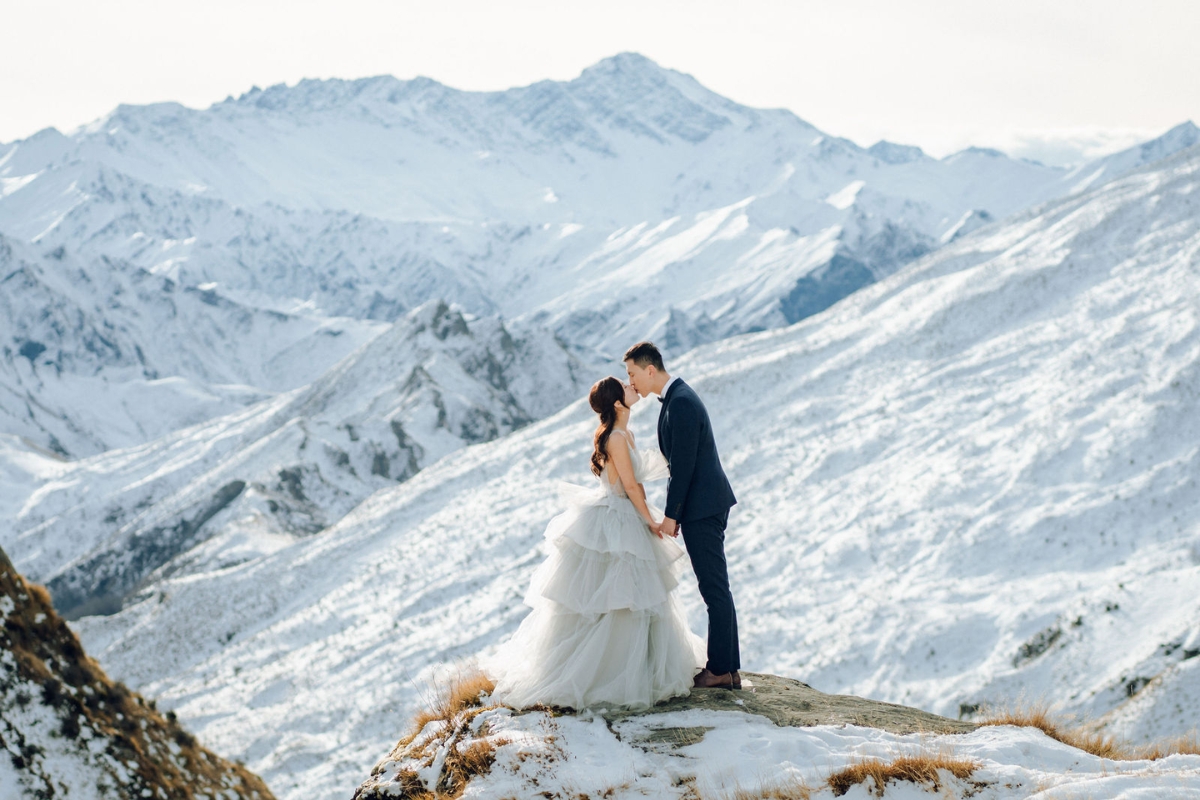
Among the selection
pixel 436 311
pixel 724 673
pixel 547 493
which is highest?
pixel 436 311

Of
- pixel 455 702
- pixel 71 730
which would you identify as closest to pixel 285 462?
pixel 71 730

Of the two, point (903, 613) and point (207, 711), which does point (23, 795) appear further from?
point (207, 711)

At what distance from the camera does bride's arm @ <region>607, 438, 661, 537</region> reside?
26.5 ft

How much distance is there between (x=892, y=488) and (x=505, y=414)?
8525 cm

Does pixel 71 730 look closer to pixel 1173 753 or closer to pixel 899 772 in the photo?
pixel 899 772

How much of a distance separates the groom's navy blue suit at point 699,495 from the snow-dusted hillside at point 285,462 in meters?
60.2

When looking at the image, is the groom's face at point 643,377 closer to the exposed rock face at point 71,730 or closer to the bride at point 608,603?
the bride at point 608,603

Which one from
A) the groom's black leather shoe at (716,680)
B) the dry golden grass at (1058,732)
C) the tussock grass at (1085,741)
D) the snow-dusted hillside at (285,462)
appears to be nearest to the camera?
the tussock grass at (1085,741)

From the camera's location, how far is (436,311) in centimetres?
13700

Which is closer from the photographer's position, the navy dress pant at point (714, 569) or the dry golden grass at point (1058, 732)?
the dry golden grass at point (1058, 732)

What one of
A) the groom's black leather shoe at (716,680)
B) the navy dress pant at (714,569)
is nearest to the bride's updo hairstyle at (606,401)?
the navy dress pant at (714,569)

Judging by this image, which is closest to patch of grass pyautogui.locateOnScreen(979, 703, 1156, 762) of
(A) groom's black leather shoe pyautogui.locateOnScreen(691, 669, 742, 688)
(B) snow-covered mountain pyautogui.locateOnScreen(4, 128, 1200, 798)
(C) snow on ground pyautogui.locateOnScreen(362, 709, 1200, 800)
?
(C) snow on ground pyautogui.locateOnScreen(362, 709, 1200, 800)

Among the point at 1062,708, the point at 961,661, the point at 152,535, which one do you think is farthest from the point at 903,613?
the point at 152,535

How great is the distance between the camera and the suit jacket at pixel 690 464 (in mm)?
8047
